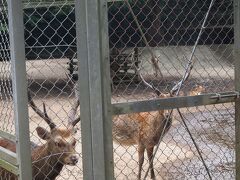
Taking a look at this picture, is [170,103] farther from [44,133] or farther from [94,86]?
[44,133]

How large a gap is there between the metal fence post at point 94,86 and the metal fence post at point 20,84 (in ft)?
1.08

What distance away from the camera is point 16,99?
9.28 ft

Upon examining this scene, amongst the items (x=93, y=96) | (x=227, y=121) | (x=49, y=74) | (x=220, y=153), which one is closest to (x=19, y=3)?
(x=93, y=96)

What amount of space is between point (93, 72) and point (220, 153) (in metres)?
5.20

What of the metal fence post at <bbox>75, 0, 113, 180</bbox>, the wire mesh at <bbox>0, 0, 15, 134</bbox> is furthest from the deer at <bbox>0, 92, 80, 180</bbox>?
the metal fence post at <bbox>75, 0, 113, 180</bbox>

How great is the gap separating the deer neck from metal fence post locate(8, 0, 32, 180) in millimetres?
1851

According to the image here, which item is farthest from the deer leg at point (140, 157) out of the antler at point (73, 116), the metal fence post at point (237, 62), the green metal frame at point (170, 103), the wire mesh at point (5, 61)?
the green metal frame at point (170, 103)

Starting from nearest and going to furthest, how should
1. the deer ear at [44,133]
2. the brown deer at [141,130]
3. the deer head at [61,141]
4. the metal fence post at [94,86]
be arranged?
the metal fence post at [94,86] < the deer head at [61,141] < the deer ear at [44,133] < the brown deer at [141,130]

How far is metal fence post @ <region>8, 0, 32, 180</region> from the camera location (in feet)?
9.20

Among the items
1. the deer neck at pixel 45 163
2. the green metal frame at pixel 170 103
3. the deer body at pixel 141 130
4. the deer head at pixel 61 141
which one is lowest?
the deer body at pixel 141 130

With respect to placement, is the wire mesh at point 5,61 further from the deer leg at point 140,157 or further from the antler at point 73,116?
the deer leg at point 140,157

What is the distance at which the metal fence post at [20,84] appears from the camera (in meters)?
2.80

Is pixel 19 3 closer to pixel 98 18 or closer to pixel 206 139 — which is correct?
pixel 98 18

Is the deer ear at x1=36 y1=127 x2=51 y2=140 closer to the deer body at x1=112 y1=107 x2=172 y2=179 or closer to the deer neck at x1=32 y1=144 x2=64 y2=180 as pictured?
the deer neck at x1=32 y1=144 x2=64 y2=180
